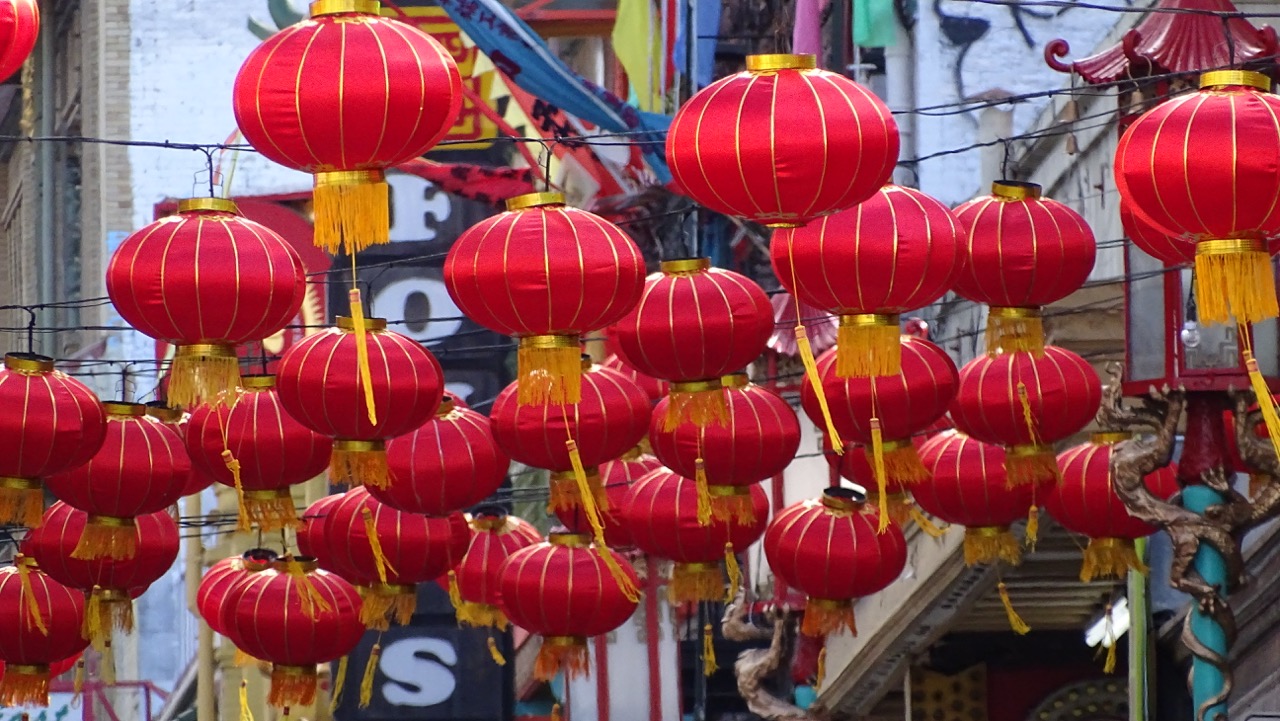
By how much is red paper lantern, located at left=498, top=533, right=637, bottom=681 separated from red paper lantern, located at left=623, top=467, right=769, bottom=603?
0.94 feet

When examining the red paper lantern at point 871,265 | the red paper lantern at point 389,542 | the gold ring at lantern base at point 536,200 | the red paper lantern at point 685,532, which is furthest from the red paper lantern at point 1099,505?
the red paper lantern at point 389,542

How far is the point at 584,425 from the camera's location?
13.7m

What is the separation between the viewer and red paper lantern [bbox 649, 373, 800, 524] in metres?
14.1

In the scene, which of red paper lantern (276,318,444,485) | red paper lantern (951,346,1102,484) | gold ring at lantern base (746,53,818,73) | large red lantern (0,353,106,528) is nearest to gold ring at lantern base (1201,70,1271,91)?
gold ring at lantern base (746,53,818,73)

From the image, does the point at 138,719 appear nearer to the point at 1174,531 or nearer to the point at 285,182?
the point at 285,182

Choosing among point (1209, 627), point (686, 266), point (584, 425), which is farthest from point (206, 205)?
point (1209, 627)

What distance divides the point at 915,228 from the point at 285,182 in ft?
70.2

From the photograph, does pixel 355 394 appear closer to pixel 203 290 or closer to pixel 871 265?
pixel 203 290

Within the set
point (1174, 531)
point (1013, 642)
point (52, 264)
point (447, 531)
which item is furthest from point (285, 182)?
point (1174, 531)

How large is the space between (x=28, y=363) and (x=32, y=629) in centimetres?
326

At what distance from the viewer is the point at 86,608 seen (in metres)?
16.4

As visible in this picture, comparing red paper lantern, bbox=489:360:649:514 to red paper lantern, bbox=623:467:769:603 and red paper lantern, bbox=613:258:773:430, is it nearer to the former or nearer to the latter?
red paper lantern, bbox=613:258:773:430

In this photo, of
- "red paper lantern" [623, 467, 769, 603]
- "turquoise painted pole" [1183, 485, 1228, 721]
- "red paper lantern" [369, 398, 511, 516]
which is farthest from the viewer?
"red paper lantern" [623, 467, 769, 603]

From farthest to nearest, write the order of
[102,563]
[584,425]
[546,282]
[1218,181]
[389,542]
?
[389,542], [102,563], [584,425], [546,282], [1218,181]
